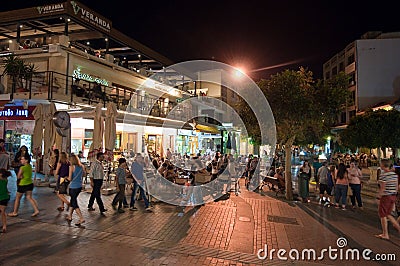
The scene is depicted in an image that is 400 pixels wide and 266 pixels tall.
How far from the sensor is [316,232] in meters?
6.82

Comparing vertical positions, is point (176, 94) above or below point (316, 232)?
above

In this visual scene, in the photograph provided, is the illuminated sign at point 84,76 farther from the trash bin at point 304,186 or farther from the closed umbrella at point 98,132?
the trash bin at point 304,186

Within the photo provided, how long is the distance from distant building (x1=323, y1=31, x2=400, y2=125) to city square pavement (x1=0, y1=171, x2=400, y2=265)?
102 feet

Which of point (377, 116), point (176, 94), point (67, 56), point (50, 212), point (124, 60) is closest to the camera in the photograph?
point (50, 212)

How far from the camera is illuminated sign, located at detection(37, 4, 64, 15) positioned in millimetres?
15273

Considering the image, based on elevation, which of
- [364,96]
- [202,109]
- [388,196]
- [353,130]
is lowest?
[388,196]

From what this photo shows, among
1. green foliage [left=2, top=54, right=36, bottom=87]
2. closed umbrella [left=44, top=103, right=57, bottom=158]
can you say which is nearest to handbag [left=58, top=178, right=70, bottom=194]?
closed umbrella [left=44, top=103, right=57, bottom=158]

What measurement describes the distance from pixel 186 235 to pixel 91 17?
50.0 ft

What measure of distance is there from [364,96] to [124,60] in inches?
1137

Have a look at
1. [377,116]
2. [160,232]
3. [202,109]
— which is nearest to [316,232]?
[160,232]

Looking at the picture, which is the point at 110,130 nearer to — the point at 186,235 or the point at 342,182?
the point at 186,235

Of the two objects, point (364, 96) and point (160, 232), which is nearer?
point (160, 232)

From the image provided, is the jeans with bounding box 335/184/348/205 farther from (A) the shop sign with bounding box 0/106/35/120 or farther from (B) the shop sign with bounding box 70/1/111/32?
(B) the shop sign with bounding box 70/1/111/32

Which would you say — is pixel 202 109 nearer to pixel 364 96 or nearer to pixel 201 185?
pixel 364 96
